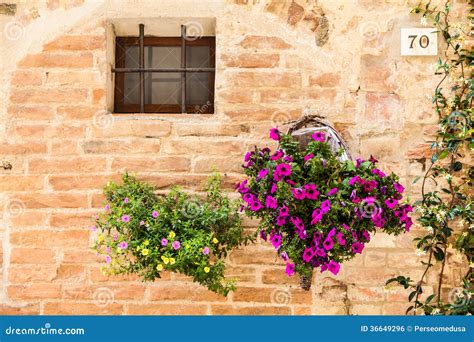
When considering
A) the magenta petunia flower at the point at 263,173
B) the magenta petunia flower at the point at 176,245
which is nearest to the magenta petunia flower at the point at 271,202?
the magenta petunia flower at the point at 263,173

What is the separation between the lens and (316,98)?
3.15 meters

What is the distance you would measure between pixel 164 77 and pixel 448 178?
1605 mm

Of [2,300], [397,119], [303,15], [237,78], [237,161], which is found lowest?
[2,300]

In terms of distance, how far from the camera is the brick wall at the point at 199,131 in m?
3.12

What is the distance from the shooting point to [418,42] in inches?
124

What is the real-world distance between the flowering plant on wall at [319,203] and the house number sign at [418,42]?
0.82 m

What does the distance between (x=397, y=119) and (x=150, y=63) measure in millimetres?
1381

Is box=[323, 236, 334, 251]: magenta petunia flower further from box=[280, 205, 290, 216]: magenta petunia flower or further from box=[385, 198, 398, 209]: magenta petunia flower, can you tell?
box=[385, 198, 398, 209]: magenta petunia flower

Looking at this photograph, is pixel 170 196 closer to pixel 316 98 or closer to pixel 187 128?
pixel 187 128

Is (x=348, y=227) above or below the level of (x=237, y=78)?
below

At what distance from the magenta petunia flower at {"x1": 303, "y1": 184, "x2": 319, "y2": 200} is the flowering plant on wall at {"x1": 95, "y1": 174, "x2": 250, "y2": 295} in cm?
47

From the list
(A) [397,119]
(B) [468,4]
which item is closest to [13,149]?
(A) [397,119]

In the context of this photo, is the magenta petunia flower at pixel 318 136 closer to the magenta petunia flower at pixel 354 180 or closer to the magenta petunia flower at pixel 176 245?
the magenta petunia flower at pixel 354 180

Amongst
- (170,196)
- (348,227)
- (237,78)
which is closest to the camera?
(348,227)
